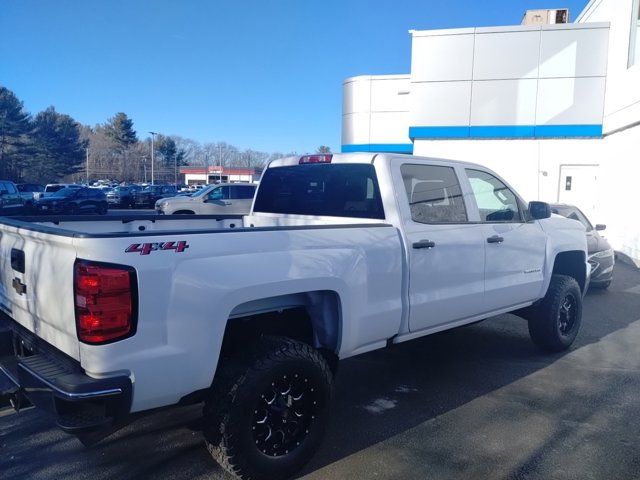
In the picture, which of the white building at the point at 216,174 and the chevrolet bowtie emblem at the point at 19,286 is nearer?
the chevrolet bowtie emblem at the point at 19,286

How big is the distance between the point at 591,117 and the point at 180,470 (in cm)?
1818

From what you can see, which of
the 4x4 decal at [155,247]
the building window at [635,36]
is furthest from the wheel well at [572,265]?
the building window at [635,36]

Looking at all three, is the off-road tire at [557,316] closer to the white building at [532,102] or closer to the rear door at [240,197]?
the white building at [532,102]

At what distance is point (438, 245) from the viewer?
4.16 meters

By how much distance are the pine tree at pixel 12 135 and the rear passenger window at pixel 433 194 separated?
66027 mm

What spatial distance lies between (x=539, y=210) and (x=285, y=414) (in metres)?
3.44

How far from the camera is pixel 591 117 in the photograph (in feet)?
57.3

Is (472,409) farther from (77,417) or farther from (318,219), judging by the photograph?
(77,417)

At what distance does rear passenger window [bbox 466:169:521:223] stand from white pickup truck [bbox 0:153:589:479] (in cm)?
3

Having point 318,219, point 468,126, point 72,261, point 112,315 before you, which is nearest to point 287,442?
point 112,315

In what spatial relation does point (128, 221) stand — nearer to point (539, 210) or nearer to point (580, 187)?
point (539, 210)

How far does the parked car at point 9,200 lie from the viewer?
22.5m

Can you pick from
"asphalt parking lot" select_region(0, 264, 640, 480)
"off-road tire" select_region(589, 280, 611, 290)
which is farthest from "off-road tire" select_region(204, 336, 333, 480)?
"off-road tire" select_region(589, 280, 611, 290)

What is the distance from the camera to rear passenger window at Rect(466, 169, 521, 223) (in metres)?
5.01
